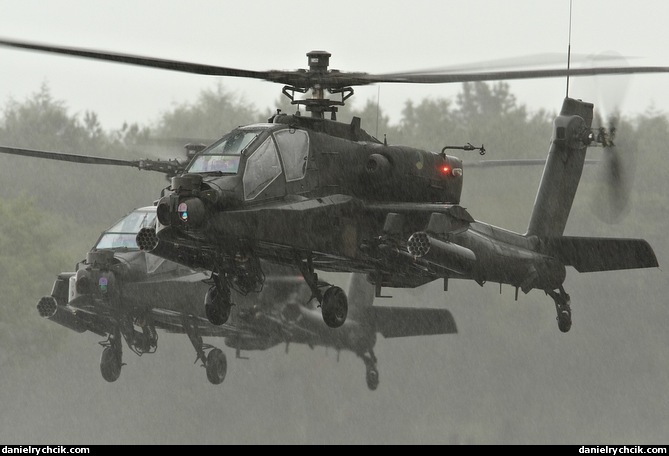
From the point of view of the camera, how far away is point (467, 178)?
145 ft

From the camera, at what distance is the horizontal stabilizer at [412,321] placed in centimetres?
2405

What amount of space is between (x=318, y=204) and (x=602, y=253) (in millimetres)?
5208

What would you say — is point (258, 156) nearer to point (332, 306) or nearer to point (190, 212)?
point (190, 212)

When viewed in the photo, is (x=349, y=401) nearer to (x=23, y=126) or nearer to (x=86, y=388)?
(x=86, y=388)

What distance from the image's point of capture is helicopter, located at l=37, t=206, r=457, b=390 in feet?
70.9

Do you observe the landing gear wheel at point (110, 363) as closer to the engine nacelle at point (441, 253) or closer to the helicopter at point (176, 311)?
the helicopter at point (176, 311)

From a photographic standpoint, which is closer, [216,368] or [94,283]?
[94,283]

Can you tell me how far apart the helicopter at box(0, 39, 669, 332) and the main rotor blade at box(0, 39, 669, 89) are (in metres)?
0.02

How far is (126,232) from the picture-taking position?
22.3 metres

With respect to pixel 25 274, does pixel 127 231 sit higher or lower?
higher

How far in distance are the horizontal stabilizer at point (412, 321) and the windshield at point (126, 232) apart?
5.54 metres

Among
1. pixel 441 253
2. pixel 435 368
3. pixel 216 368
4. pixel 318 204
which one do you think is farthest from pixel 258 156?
pixel 435 368

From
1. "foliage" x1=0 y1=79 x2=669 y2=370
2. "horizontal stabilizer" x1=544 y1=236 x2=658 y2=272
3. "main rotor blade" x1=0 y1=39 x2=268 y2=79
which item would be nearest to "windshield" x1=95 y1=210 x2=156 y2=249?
"horizontal stabilizer" x1=544 y1=236 x2=658 y2=272

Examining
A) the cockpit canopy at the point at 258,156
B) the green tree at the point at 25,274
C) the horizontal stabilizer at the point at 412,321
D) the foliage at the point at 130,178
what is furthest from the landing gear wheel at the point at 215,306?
the green tree at the point at 25,274
